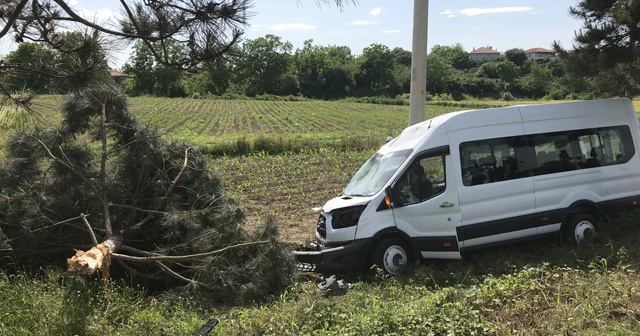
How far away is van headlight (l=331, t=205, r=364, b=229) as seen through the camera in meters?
7.31

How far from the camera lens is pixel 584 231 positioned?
773 centimetres

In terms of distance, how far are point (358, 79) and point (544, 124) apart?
103849 mm

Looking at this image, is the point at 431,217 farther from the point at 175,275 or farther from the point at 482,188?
the point at 175,275

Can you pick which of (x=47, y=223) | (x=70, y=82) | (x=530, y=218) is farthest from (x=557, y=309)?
(x=47, y=223)

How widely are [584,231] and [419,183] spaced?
2.93 metres

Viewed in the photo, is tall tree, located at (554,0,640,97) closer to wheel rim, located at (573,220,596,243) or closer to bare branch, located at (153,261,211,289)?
wheel rim, located at (573,220,596,243)

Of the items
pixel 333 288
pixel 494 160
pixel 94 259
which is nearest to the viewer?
pixel 94 259

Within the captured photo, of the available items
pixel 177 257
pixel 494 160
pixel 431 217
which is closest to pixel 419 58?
pixel 494 160

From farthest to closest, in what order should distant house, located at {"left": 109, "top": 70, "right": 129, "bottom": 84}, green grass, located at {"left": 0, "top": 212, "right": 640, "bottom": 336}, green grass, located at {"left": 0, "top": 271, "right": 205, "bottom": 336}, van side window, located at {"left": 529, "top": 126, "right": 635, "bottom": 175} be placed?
1. van side window, located at {"left": 529, "top": 126, "right": 635, "bottom": 175}
2. distant house, located at {"left": 109, "top": 70, "right": 129, "bottom": 84}
3. green grass, located at {"left": 0, "top": 271, "right": 205, "bottom": 336}
4. green grass, located at {"left": 0, "top": 212, "right": 640, "bottom": 336}

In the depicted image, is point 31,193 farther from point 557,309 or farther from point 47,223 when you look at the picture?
point 557,309

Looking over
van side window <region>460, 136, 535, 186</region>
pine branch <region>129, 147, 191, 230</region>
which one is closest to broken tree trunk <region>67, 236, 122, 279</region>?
pine branch <region>129, 147, 191, 230</region>

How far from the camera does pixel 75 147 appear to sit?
8.26 metres

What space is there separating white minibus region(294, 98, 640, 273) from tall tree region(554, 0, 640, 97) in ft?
5.75

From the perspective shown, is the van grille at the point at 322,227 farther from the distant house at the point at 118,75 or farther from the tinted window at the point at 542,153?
the distant house at the point at 118,75
